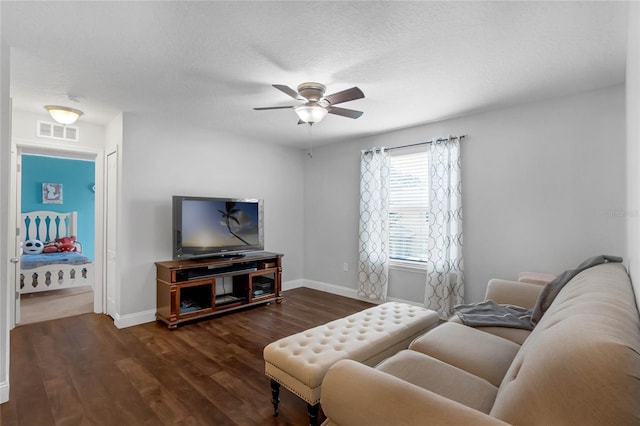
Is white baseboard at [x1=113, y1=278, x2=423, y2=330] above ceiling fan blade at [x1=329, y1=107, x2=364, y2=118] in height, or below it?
below

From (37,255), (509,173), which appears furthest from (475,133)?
(37,255)

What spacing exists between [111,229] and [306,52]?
10.7ft

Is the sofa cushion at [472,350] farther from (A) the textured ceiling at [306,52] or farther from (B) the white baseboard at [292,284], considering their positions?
(B) the white baseboard at [292,284]

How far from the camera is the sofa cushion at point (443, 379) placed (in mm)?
1413

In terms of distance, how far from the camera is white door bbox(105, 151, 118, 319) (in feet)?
12.2

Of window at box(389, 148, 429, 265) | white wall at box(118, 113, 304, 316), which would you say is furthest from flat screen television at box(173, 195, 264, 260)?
window at box(389, 148, 429, 265)

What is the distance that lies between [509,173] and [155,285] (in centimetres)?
440

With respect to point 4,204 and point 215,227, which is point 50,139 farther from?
point 215,227

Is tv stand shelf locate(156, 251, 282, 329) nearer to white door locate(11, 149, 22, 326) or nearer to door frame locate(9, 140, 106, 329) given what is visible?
door frame locate(9, 140, 106, 329)

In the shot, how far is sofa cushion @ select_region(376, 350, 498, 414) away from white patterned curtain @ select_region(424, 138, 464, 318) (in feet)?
7.23

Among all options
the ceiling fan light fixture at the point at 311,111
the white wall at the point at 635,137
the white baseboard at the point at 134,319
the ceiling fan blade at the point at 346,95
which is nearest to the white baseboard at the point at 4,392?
the white baseboard at the point at 134,319

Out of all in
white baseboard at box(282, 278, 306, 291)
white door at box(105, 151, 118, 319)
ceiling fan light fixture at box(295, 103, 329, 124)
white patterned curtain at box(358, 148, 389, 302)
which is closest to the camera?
ceiling fan light fixture at box(295, 103, 329, 124)

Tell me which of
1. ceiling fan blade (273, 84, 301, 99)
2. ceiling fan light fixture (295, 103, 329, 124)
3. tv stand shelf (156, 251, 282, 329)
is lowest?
tv stand shelf (156, 251, 282, 329)

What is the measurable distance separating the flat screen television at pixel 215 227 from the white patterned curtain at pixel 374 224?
5.08ft
